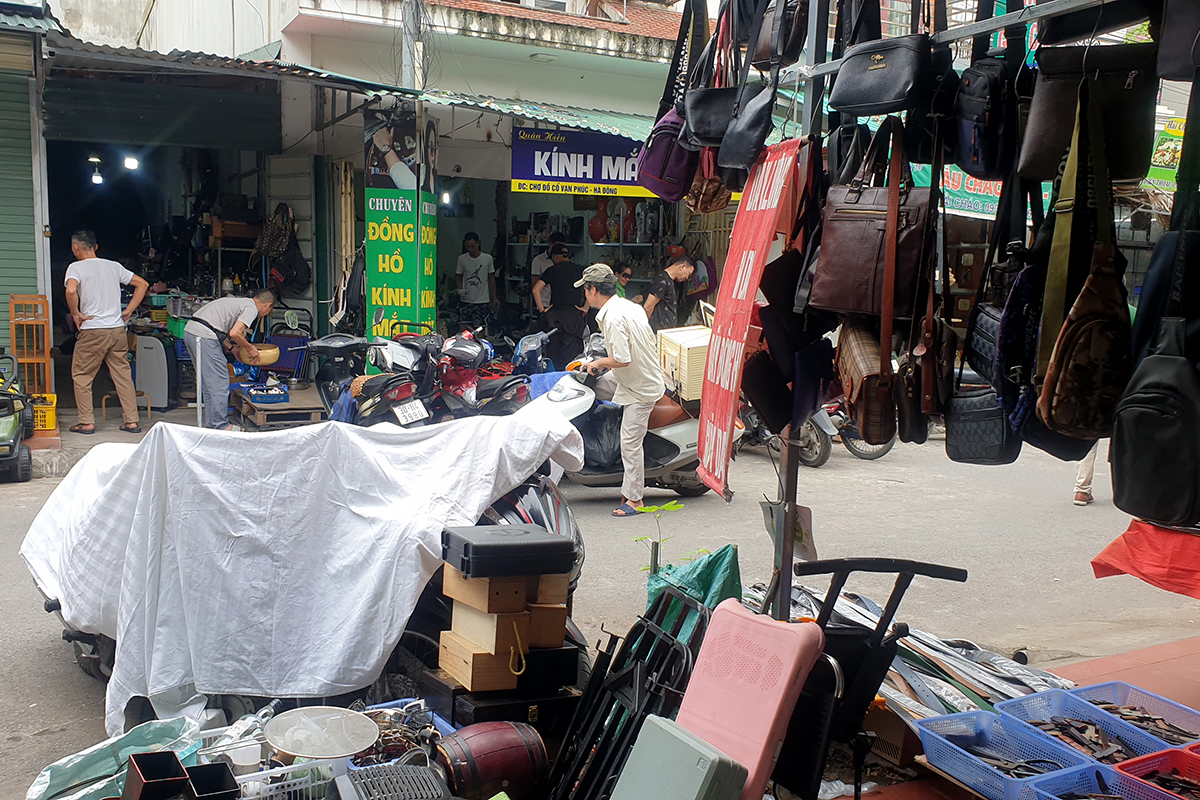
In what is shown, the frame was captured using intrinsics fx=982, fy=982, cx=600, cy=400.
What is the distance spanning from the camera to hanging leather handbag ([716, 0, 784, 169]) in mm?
3418

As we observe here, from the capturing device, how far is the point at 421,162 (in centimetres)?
1184

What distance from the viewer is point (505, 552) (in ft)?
12.7

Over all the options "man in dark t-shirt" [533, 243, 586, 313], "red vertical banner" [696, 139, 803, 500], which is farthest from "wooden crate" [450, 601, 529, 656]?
"man in dark t-shirt" [533, 243, 586, 313]

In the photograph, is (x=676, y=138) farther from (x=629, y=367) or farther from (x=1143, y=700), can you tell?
(x=629, y=367)

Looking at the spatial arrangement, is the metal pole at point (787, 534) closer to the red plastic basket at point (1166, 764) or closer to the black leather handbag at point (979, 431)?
the black leather handbag at point (979, 431)

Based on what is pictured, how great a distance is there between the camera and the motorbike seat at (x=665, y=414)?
8.70 metres

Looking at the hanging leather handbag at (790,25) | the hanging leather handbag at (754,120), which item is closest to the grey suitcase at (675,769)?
the hanging leather handbag at (754,120)

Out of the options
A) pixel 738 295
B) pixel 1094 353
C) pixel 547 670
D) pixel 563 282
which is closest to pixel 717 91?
pixel 738 295

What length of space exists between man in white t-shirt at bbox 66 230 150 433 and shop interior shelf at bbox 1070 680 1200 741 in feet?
31.7

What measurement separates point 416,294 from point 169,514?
26.2 feet

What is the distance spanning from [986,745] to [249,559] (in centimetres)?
318

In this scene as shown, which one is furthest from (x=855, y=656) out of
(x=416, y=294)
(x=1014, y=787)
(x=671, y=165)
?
(x=416, y=294)

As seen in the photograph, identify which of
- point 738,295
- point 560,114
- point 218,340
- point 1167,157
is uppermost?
point 560,114

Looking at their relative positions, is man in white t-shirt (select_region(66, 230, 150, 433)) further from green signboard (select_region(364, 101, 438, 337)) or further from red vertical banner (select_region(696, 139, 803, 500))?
red vertical banner (select_region(696, 139, 803, 500))
